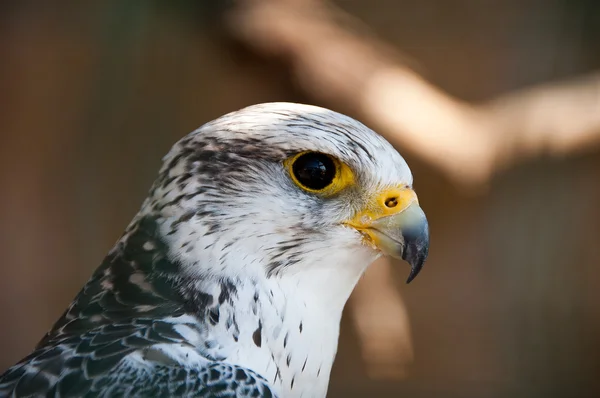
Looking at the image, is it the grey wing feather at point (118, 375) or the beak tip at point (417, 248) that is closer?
the grey wing feather at point (118, 375)

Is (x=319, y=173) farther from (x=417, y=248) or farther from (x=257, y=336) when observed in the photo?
(x=257, y=336)

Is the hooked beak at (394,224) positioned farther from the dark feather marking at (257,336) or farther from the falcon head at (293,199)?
the dark feather marking at (257,336)

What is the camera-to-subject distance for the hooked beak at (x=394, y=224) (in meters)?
2.24

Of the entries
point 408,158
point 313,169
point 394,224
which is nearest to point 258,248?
point 313,169

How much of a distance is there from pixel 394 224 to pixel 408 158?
298cm

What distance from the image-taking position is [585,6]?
227 inches

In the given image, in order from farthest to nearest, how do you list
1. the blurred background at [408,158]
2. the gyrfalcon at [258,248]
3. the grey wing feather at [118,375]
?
the blurred background at [408,158]
the gyrfalcon at [258,248]
the grey wing feather at [118,375]

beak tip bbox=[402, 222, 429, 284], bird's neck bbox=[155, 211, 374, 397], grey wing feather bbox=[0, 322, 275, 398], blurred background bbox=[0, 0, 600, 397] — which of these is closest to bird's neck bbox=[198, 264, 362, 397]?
bird's neck bbox=[155, 211, 374, 397]

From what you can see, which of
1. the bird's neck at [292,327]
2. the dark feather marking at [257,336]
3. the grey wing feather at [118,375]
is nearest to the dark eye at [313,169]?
the bird's neck at [292,327]

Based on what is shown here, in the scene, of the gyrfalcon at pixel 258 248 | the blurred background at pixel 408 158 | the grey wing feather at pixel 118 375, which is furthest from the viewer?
the blurred background at pixel 408 158

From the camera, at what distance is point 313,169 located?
2283 millimetres

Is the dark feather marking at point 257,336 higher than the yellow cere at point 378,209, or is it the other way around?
the yellow cere at point 378,209

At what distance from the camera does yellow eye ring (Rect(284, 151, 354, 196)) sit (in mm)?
2287

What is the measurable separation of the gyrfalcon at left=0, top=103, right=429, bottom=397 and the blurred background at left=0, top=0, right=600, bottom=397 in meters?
2.97
